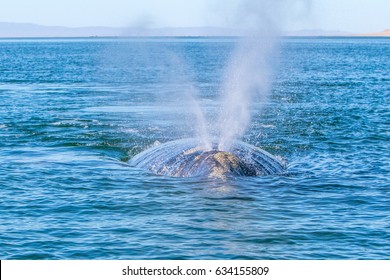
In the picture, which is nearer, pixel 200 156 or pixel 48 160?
pixel 200 156

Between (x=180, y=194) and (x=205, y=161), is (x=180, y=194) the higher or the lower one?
the lower one

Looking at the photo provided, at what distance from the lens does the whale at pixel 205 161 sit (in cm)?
2077

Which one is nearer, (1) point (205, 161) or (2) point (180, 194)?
(2) point (180, 194)

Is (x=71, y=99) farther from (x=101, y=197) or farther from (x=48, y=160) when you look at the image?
(x=101, y=197)

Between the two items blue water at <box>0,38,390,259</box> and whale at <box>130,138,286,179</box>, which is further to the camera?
whale at <box>130,138,286,179</box>

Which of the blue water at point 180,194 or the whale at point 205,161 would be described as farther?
the whale at point 205,161

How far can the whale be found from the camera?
2077 centimetres

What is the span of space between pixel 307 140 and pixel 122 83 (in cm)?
3390

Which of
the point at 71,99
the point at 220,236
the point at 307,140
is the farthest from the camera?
the point at 71,99

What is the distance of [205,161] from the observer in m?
21.1

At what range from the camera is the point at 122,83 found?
6141 cm
